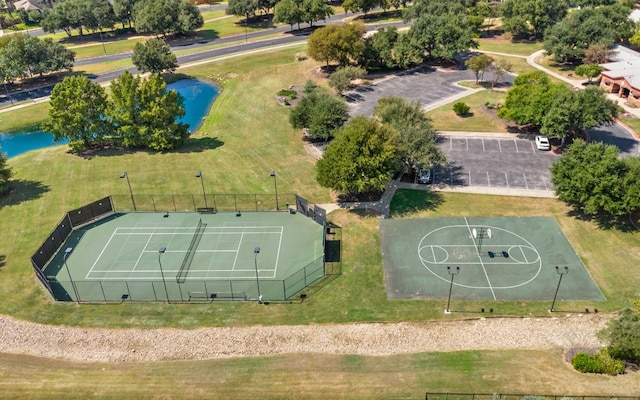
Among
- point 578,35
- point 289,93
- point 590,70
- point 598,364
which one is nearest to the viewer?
point 598,364

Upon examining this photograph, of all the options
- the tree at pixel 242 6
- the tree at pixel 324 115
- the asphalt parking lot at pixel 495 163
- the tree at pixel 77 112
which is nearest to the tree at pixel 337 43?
the tree at pixel 324 115

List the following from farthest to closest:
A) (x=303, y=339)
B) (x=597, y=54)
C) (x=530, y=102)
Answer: (x=597, y=54) → (x=530, y=102) → (x=303, y=339)

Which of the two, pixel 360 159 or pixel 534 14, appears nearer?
pixel 360 159

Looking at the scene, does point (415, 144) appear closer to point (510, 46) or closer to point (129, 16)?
point (510, 46)

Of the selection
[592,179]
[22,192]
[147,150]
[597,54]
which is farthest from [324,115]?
[597,54]

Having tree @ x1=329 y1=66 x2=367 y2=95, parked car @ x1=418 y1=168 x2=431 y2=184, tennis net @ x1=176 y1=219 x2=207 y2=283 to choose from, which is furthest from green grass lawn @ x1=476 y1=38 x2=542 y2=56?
tennis net @ x1=176 y1=219 x2=207 y2=283

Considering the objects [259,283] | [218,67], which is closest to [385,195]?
[259,283]

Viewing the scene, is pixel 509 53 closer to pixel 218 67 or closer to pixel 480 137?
pixel 480 137
